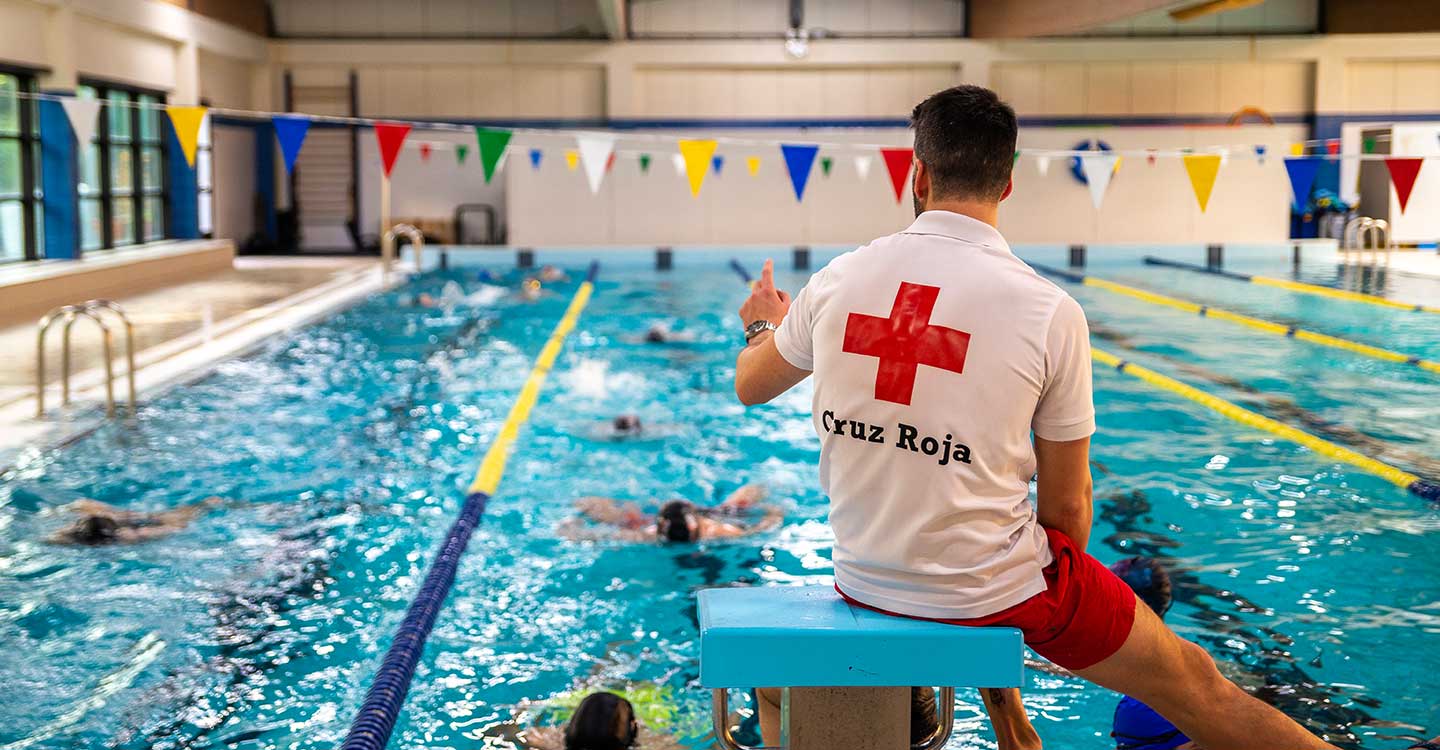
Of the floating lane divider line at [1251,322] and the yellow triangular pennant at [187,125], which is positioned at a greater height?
the yellow triangular pennant at [187,125]

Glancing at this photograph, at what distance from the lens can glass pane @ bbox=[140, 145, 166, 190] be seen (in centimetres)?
1527

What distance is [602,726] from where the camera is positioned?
2850mm

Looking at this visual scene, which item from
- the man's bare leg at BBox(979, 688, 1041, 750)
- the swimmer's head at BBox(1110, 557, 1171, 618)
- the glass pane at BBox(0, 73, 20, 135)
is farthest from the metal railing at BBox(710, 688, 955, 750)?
the glass pane at BBox(0, 73, 20, 135)

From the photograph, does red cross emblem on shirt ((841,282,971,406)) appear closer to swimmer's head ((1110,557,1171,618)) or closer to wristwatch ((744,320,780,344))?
wristwatch ((744,320,780,344))

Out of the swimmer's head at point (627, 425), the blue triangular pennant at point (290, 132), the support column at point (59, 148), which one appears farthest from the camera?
the support column at point (59, 148)

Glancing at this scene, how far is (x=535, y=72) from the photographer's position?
18.7 meters

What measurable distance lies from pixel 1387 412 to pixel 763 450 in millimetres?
3464

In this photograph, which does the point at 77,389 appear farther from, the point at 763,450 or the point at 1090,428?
A: the point at 1090,428

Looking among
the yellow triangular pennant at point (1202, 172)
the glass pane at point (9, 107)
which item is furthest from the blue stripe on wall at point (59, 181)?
the yellow triangular pennant at point (1202, 172)

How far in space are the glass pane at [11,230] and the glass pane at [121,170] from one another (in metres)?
1.98

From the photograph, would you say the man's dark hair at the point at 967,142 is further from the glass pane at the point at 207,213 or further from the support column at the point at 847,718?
the glass pane at the point at 207,213

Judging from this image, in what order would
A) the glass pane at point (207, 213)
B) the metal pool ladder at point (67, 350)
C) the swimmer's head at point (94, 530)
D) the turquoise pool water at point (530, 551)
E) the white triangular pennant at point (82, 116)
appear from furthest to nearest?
the glass pane at point (207, 213) → the white triangular pennant at point (82, 116) → the metal pool ladder at point (67, 350) → the swimmer's head at point (94, 530) → the turquoise pool water at point (530, 551)

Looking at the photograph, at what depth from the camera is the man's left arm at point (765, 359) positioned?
7.01ft

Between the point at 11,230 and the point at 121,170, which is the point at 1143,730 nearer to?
the point at 11,230
